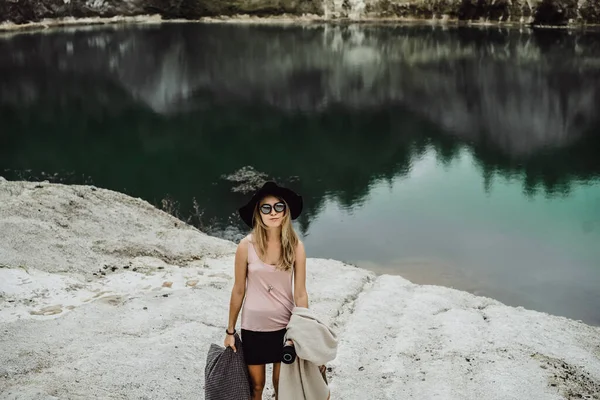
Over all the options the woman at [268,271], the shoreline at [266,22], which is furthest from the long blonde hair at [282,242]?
the shoreline at [266,22]

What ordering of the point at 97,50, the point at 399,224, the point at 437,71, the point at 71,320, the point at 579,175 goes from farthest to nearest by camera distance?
the point at 97,50 → the point at 437,71 → the point at 579,175 → the point at 399,224 → the point at 71,320

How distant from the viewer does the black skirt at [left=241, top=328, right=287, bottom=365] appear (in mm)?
4734

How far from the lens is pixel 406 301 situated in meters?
9.60

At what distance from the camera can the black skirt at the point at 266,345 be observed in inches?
186

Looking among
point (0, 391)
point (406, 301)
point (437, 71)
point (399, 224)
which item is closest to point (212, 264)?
point (406, 301)

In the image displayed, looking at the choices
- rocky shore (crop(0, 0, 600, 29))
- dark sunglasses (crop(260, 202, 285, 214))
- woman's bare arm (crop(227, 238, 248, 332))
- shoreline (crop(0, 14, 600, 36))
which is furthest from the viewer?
shoreline (crop(0, 14, 600, 36))

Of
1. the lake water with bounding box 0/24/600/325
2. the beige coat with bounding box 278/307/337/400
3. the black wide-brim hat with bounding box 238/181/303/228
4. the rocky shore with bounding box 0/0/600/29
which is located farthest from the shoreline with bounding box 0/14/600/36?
the beige coat with bounding box 278/307/337/400

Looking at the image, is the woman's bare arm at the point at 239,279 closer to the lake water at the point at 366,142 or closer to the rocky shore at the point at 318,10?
the lake water at the point at 366,142

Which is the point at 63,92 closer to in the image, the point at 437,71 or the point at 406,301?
the point at 437,71

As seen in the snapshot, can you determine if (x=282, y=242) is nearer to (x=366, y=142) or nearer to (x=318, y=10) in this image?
(x=366, y=142)

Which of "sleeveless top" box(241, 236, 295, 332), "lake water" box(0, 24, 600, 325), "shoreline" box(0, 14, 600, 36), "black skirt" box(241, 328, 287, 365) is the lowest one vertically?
"lake water" box(0, 24, 600, 325)

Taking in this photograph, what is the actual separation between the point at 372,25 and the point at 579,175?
55.0m

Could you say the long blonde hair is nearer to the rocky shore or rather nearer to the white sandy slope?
the white sandy slope

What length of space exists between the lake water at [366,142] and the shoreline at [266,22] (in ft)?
41.5
